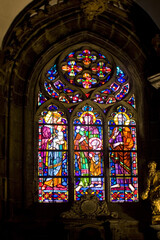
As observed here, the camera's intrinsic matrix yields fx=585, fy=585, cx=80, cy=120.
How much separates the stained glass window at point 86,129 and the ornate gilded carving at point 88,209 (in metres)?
0.64

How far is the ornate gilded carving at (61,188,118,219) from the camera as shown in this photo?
11703 millimetres

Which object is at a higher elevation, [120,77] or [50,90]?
[120,77]

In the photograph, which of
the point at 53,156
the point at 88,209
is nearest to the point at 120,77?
the point at 53,156

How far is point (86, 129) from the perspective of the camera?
1296 cm

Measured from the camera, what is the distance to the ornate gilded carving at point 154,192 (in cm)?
1130

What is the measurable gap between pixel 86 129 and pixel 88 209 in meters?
1.98

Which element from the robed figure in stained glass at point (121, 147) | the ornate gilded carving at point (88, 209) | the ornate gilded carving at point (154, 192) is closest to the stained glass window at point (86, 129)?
the robed figure in stained glass at point (121, 147)

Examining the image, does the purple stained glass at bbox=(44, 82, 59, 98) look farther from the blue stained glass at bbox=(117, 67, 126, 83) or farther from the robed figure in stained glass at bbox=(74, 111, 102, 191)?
the blue stained glass at bbox=(117, 67, 126, 83)

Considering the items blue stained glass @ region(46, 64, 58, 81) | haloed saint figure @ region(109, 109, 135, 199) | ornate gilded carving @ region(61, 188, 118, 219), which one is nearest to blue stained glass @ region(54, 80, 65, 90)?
blue stained glass @ region(46, 64, 58, 81)

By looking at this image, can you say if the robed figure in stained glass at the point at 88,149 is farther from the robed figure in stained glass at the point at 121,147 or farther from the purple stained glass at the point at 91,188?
the robed figure in stained glass at the point at 121,147

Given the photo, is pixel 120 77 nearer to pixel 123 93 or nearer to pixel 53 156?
pixel 123 93

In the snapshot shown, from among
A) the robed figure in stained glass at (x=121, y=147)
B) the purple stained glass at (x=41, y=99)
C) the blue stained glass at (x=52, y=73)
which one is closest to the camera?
the robed figure in stained glass at (x=121, y=147)

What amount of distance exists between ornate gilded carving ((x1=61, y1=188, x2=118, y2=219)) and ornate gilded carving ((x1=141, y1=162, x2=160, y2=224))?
2.71 feet

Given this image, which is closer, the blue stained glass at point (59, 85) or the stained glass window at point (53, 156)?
the stained glass window at point (53, 156)
